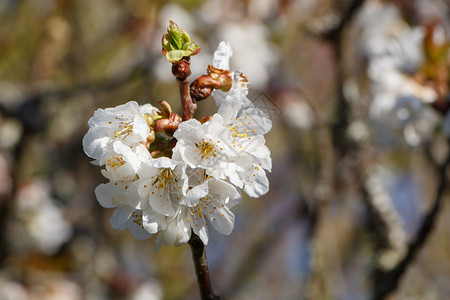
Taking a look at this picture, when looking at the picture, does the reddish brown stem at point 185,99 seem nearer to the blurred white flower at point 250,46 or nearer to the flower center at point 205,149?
the flower center at point 205,149

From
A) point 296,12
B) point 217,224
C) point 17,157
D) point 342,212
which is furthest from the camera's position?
point 342,212

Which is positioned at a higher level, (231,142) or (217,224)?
(231,142)

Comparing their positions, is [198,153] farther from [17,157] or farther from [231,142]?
[17,157]

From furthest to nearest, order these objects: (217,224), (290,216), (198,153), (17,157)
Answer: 1. (290,216)
2. (17,157)
3. (217,224)
4. (198,153)

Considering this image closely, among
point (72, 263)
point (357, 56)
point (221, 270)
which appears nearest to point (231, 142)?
point (357, 56)

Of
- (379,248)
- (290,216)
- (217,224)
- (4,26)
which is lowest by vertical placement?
(290,216)

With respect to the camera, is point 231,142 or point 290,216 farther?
point 290,216

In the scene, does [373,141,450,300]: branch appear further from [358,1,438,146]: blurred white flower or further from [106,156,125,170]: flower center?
[106,156,125,170]: flower center

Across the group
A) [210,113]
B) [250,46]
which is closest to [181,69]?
[210,113]
